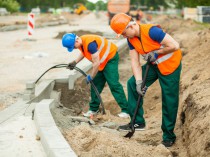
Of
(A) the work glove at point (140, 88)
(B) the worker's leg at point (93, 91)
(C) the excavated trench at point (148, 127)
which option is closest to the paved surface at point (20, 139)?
(C) the excavated trench at point (148, 127)

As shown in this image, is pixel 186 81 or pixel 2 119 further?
pixel 186 81

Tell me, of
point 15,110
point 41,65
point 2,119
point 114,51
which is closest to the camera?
point 2,119

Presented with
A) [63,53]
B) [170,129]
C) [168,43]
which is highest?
[168,43]

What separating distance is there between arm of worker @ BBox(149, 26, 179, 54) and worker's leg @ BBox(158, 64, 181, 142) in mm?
319

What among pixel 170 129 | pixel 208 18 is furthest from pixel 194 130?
pixel 208 18

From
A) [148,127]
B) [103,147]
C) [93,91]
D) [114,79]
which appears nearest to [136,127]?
[148,127]

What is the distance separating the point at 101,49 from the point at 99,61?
0.23 meters

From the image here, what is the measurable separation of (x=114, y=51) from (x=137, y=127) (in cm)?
180

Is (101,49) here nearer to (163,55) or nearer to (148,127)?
(148,127)

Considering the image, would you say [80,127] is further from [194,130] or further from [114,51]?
[114,51]

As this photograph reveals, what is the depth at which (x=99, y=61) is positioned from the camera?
297 inches

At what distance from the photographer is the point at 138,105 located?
611 cm

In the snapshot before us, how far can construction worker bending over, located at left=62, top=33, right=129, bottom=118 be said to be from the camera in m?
7.30

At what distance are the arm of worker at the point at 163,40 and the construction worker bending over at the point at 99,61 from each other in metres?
1.94
